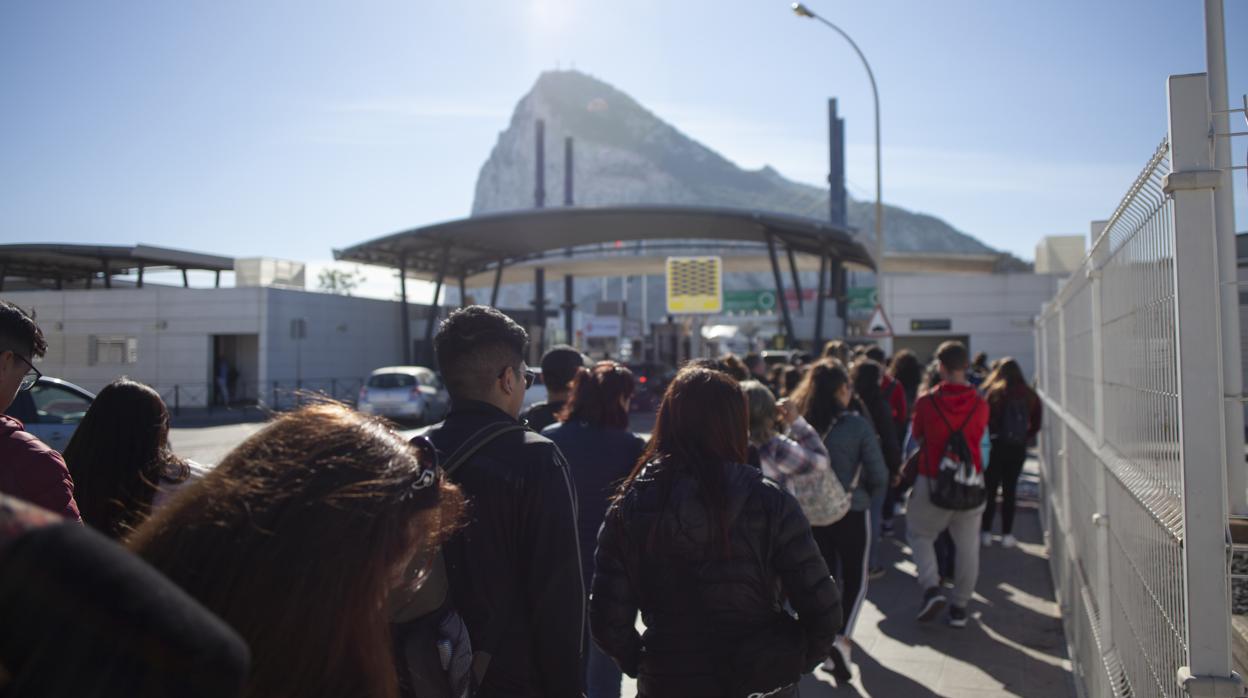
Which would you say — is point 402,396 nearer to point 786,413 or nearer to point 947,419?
point 947,419

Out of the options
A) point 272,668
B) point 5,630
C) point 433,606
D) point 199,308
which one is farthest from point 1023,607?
point 199,308

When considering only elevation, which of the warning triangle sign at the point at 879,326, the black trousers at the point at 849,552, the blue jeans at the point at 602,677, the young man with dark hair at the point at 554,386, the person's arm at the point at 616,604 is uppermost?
the warning triangle sign at the point at 879,326

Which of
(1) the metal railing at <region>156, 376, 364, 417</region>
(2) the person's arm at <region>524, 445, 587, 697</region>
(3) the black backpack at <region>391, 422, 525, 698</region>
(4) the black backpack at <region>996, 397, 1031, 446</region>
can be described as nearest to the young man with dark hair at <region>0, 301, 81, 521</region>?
(3) the black backpack at <region>391, 422, 525, 698</region>

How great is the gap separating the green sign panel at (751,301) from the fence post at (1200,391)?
6416 centimetres

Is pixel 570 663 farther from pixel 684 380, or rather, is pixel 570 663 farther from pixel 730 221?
pixel 730 221

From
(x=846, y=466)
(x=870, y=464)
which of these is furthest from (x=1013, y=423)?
(x=846, y=466)

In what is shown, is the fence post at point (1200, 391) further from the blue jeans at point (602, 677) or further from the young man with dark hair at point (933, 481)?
the young man with dark hair at point (933, 481)

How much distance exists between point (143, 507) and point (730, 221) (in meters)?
29.4

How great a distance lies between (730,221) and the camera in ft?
103

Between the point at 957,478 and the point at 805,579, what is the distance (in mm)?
3581

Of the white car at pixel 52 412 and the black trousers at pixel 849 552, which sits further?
the white car at pixel 52 412

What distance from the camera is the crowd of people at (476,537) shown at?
28.5 inches

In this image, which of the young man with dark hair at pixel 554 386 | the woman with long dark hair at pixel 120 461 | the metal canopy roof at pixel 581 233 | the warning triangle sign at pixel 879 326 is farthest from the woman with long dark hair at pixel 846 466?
the metal canopy roof at pixel 581 233

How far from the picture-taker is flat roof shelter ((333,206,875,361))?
30.0 m
